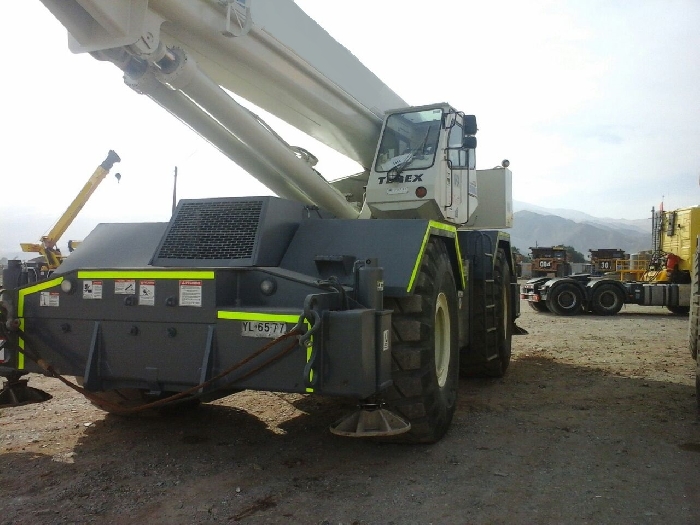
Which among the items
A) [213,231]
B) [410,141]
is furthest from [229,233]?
[410,141]

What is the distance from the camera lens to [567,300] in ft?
57.7

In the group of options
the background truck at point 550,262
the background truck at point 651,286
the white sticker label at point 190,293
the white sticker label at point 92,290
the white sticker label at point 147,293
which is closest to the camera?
the white sticker label at point 190,293

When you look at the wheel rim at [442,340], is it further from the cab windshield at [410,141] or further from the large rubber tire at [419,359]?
the cab windshield at [410,141]

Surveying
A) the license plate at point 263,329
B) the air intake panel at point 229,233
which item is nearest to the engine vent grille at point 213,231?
the air intake panel at point 229,233

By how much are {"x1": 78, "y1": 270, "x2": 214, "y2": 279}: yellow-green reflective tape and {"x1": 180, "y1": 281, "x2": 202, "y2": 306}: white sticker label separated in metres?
0.04

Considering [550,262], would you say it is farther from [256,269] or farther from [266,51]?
[256,269]

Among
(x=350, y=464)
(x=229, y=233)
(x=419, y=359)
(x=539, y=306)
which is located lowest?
(x=350, y=464)

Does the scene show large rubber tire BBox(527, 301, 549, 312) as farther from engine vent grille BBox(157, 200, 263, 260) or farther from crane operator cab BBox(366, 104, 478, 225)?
engine vent grille BBox(157, 200, 263, 260)

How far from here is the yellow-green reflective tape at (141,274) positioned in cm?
403

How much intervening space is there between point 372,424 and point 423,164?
10.1 feet

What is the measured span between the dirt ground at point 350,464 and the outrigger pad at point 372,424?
36 cm

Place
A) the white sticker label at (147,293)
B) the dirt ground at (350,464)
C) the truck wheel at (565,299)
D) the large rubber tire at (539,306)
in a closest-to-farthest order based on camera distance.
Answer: the dirt ground at (350,464), the white sticker label at (147,293), the truck wheel at (565,299), the large rubber tire at (539,306)

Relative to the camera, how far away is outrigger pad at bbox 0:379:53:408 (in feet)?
15.0

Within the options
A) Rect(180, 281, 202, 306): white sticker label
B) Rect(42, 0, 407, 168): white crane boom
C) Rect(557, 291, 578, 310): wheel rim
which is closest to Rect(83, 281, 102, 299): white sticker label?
Rect(180, 281, 202, 306): white sticker label
